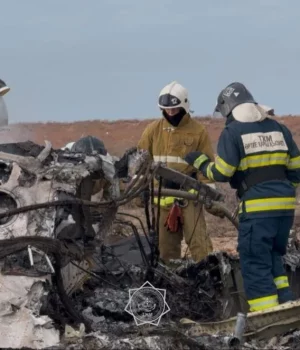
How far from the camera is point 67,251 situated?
5.18 metres

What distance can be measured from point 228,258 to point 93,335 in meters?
2.64

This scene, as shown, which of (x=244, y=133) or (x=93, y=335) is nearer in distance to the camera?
(x=93, y=335)

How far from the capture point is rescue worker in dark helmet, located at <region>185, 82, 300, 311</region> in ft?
19.9

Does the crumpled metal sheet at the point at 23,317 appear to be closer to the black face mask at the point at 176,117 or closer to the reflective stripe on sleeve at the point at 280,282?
the reflective stripe on sleeve at the point at 280,282

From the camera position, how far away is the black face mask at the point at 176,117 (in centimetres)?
816

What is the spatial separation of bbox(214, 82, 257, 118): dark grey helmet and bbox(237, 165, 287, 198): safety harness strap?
0.55m

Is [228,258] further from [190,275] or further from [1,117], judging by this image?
[1,117]

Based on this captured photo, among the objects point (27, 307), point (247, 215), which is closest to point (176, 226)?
point (247, 215)

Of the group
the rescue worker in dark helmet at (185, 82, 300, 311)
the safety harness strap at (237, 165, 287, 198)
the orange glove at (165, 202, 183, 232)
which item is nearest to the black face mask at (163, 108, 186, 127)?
the orange glove at (165, 202, 183, 232)

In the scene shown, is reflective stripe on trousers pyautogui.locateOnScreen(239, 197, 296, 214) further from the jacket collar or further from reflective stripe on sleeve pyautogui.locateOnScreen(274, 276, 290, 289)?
the jacket collar

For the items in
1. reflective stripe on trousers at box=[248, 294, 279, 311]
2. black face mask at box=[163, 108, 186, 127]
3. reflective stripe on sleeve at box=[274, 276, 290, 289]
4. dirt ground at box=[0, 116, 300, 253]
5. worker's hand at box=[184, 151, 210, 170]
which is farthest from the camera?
dirt ground at box=[0, 116, 300, 253]

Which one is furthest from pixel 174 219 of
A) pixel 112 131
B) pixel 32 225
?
pixel 112 131

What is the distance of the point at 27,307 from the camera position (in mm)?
4859

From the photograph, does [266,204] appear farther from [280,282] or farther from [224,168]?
[280,282]
